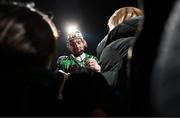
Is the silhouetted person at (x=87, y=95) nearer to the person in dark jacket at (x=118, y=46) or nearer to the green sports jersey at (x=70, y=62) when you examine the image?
the person in dark jacket at (x=118, y=46)

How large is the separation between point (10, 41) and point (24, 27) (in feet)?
0.22

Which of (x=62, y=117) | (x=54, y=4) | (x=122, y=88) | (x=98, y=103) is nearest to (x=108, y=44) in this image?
(x=122, y=88)

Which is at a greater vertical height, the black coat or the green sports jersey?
the green sports jersey

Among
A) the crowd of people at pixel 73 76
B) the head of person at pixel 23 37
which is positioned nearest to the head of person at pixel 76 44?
the crowd of people at pixel 73 76

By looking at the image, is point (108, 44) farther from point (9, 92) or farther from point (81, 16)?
point (81, 16)

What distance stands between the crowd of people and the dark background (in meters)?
7.74

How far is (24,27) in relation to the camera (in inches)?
47.9

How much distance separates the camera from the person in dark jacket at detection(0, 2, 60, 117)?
119 centimetres

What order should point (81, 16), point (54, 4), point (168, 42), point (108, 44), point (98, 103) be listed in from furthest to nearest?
point (81, 16)
point (54, 4)
point (108, 44)
point (98, 103)
point (168, 42)

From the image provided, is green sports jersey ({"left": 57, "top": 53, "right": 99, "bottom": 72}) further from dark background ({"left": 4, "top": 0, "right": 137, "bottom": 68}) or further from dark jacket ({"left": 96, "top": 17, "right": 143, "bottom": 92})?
dark background ({"left": 4, "top": 0, "right": 137, "bottom": 68})

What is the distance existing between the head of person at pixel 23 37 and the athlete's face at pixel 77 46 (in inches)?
97.7

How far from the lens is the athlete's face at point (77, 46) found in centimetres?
376

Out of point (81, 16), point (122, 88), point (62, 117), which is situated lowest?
point (62, 117)

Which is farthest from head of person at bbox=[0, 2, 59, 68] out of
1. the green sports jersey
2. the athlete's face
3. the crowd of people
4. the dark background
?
the dark background
